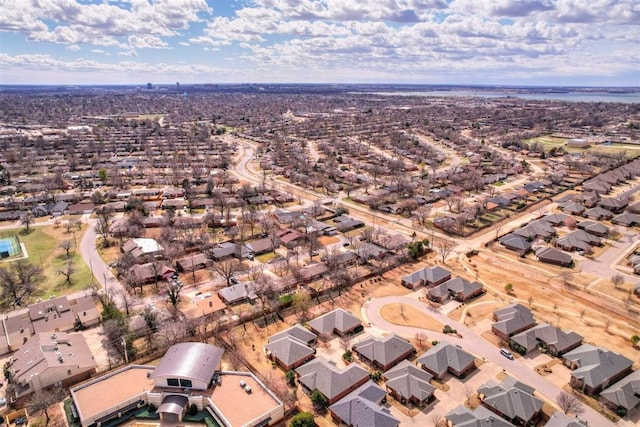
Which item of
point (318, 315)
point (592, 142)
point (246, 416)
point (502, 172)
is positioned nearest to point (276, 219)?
point (318, 315)

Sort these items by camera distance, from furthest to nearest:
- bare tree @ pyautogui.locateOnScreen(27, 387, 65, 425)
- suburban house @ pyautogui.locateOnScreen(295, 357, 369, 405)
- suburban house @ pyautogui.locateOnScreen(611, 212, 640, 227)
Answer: suburban house @ pyautogui.locateOnScreen(611, 212, 640, 227) < suburban house @ pyautogui.locateOnScreen(295, 357, 369, 405) < bare tree @ pyautogui.locateOnScreen(27, 387, 65, 425)

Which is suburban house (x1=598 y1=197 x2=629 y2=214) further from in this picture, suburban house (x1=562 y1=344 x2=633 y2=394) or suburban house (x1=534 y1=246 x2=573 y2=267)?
suburban house (x1=562 y1=344 x2=633 y2=394)

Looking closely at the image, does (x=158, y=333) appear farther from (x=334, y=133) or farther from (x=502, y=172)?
(x=334, y=133)

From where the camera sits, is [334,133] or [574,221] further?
[334,133]

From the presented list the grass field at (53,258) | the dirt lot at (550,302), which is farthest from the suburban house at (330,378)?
the grass field at (53,258)

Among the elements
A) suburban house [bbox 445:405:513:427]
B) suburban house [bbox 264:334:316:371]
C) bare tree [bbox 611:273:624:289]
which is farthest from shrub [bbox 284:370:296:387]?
bare tree [bbox 611:273:624:289]
